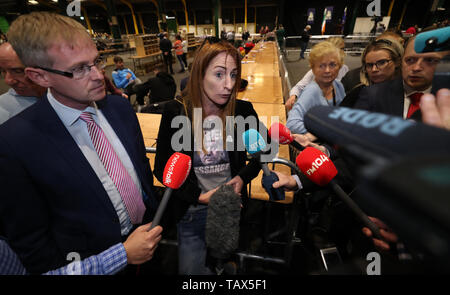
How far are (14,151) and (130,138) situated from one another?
550mm

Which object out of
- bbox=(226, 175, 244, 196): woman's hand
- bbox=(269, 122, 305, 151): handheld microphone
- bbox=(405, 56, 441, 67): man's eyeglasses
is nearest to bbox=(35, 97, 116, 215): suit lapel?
bbox=(226, 175, 244, 196): woman's hand

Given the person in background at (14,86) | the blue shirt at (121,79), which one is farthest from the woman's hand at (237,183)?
the blue shirt at (121,79)

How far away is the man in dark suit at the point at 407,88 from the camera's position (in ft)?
4.16

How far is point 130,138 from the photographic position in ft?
4.30

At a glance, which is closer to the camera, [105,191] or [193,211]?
[105,191]

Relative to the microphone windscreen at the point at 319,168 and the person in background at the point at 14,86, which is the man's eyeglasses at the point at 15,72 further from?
the microphone windscreen at the point at 319,168

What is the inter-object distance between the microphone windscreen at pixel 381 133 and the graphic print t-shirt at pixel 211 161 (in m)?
1.10

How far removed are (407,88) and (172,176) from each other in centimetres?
171

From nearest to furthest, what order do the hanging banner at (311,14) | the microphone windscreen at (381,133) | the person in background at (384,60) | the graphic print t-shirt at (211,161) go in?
the microphone windscreen at (381,133), the graphic print t-shirt at (211,161), the person in background at (384,60), the hanging banner at (311,14)

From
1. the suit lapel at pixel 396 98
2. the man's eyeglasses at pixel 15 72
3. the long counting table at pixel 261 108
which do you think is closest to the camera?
the suit lapel at pixel 396 98

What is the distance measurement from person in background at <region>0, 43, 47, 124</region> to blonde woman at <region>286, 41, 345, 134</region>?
254 centimetres

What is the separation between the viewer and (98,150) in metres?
1.11
